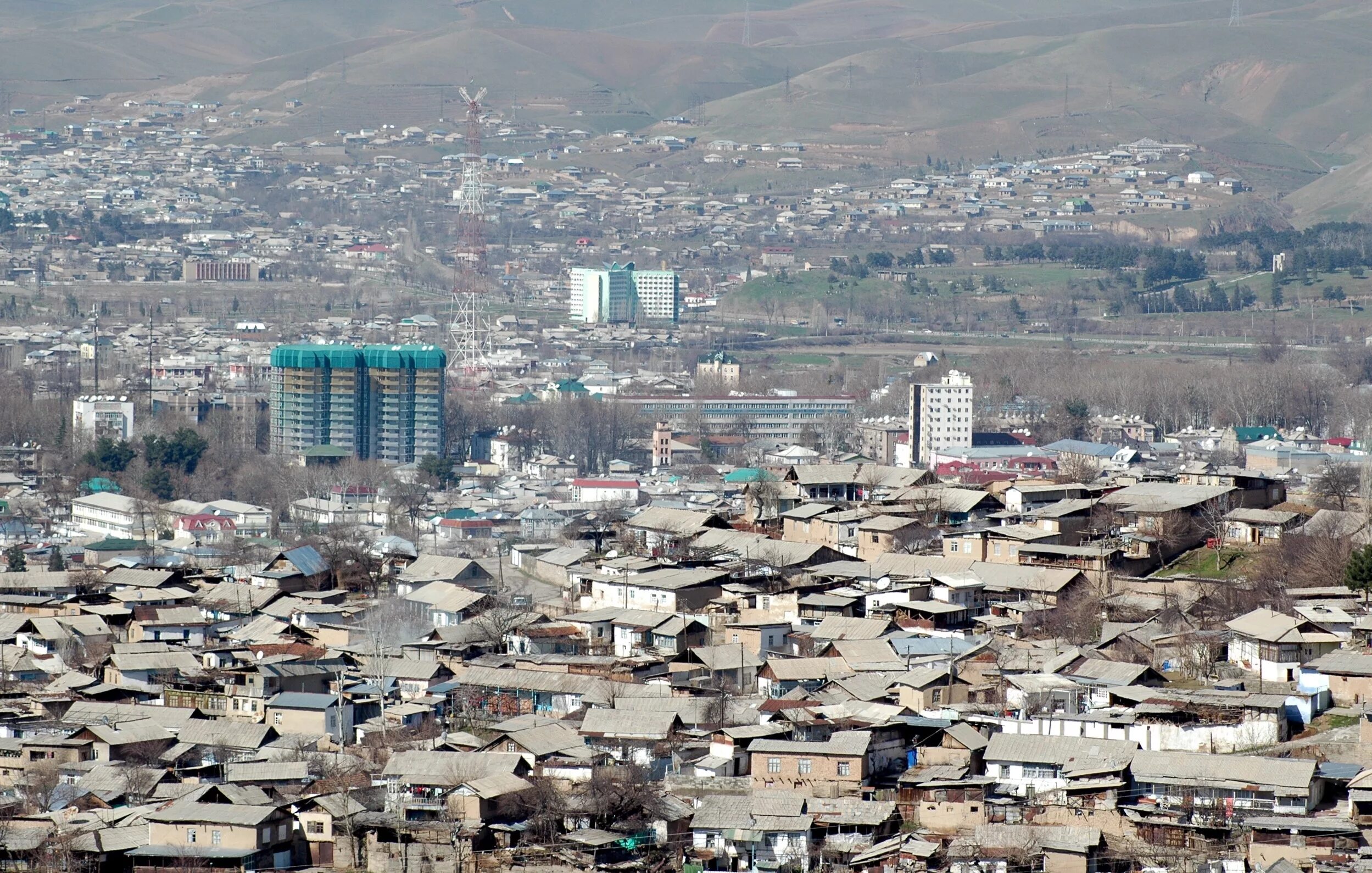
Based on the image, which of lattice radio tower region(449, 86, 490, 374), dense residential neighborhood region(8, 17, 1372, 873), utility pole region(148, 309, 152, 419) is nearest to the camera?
dense residential neighborhood region(8, 17, 1372, 873)

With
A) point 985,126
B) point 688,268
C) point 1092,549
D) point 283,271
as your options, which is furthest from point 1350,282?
point 1092,549

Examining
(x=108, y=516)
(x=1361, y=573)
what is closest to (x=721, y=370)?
(x=108, y=516)

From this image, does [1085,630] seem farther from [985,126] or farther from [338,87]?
[338,87]

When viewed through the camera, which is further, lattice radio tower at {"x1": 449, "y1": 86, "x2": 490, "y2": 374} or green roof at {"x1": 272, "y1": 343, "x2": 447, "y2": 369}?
lattice radio tower at {"x1": 449, "y1": 86, "x2": 490, "y2": 374}

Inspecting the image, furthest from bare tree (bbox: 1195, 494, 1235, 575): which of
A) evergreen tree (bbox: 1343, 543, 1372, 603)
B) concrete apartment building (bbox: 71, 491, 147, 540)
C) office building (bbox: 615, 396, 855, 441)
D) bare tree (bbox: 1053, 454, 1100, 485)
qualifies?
office building (bbox: 615, 396, 855, 441)

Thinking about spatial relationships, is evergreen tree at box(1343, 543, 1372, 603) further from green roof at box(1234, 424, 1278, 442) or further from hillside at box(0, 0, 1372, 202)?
hillside at box(0, 0, 1372, 202)

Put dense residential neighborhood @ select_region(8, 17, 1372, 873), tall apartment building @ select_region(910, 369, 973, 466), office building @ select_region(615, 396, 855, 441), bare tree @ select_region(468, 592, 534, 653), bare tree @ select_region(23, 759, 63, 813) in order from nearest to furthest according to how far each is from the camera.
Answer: dense residential neighborhood @ select_region(8, 17, 1372, 873) → bare tree @ select_region(23, 759, 63, 813) → bare tree @ select_region(468, 592, 534, 653) → tall apartment building @ select_region(910, 369, 973, 466) → office building @ select_region(615, 396, 855, 441)

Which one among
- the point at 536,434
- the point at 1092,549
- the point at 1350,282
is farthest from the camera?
the point at 1350,282
